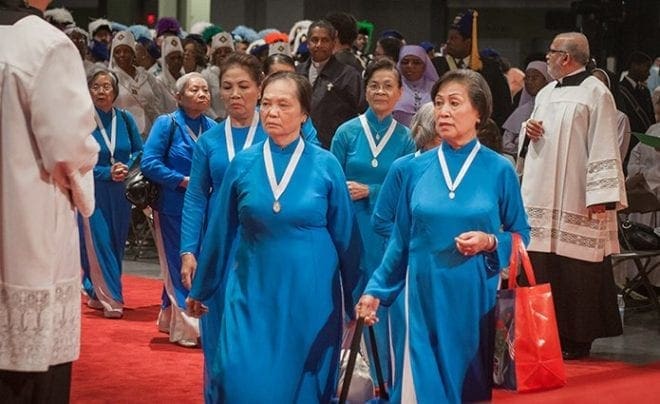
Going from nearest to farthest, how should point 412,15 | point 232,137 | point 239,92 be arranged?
point 232,137, point 239,92, point 412,15

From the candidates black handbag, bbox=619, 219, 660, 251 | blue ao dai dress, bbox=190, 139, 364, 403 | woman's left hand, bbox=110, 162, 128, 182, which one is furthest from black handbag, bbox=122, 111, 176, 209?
black handbag, bbox=619, 219, 660, 251

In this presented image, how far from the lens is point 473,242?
5.24 m

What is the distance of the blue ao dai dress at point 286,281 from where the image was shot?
18.0 feet

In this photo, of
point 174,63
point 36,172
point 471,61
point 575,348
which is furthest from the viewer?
point 174,63

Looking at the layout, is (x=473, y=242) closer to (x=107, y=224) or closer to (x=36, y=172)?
(x=36, y=172)

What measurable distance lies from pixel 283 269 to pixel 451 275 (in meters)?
0.66

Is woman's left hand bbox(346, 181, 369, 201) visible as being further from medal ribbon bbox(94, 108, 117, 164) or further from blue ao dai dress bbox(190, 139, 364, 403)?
medal ribbon bbox(94, 108, 117, 164)

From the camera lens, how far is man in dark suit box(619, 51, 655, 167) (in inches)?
536

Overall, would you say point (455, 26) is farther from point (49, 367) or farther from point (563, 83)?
point (49, 367)

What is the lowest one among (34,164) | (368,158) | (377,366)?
(377,366)

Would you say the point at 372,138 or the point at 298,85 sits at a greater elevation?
the point at 298,85

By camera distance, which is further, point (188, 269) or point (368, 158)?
point (368, 158)

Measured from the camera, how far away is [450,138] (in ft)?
18.3

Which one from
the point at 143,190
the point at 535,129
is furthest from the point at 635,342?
the point at 143,190
